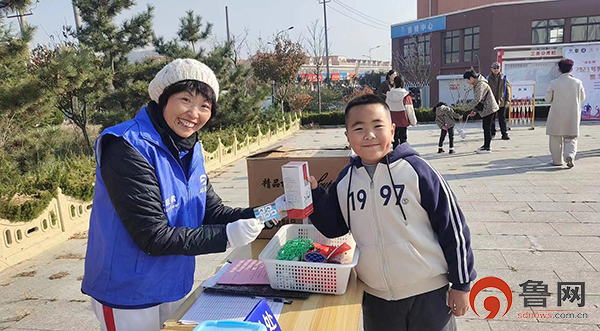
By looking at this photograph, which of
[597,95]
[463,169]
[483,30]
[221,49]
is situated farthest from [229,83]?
[483,30]

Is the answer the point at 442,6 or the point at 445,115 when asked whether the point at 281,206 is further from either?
the point at 442,6

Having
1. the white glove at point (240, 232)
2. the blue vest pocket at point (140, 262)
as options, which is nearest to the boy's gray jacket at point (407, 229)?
the white glove at point (240, 232)

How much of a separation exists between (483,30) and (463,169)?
22.6 meters

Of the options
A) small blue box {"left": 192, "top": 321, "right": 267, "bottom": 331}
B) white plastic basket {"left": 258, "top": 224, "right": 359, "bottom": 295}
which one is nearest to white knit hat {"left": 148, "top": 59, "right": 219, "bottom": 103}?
white plastic basket {"left": 258, "top": 224, "right": 359, "bottom": 295}

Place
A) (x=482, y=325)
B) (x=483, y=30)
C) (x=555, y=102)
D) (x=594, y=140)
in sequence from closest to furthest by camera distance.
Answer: (x=482, y=325), (x=555, y=102), (x=594, y=140), (x=483, y=30)

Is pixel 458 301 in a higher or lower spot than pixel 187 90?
lower

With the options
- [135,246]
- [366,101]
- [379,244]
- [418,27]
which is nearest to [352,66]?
[418,27]

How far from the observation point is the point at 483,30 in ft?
85.8

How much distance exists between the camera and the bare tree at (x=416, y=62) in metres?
29.2

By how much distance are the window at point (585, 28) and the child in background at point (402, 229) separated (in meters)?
29.4

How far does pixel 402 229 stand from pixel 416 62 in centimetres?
2991

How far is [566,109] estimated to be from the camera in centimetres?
645

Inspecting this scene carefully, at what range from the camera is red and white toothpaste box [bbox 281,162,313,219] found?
5.28 ft

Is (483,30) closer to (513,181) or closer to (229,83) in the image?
(229,83)
